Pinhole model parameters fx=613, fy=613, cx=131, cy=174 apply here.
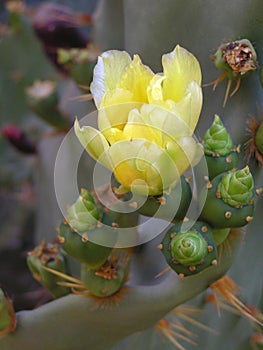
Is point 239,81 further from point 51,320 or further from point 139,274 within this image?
point 51,320

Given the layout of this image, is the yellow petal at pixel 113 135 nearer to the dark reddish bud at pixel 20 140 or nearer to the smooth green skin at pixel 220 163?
the smooth green skin at pixel 220 163

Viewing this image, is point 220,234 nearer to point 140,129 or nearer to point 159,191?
point 159,191

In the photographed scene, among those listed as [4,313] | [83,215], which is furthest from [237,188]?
[4,313]

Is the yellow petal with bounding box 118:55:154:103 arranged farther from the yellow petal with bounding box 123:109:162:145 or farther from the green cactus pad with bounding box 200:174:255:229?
the green cactus pad with bounding box 200:174:255:229

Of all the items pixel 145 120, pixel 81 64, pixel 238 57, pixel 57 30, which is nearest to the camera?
pixel 145 120

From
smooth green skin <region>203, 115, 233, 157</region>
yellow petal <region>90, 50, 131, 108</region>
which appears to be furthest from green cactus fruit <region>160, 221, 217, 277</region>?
yellow petal <region>90, 50, 131, 108</region>

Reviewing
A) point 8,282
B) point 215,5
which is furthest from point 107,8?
point 8,282
